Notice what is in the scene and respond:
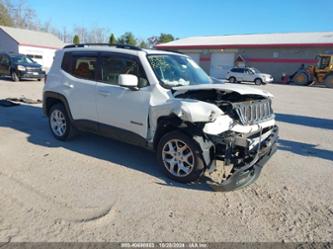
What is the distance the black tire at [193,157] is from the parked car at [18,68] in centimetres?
1670

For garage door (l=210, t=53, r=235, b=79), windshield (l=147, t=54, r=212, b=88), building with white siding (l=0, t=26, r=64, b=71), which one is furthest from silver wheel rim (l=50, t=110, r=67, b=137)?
building with white siding (l=0, t=26, r=64, b=71)

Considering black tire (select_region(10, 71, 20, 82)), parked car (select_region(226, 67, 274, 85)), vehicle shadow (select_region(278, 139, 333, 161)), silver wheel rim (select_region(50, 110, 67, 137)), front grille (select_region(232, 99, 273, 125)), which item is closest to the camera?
front grille (select_region(232, 99, 273, 125))

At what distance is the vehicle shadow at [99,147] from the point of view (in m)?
4.68

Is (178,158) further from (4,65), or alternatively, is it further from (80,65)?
(4,65)

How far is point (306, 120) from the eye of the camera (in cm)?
980

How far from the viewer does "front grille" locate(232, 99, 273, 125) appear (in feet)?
13.3

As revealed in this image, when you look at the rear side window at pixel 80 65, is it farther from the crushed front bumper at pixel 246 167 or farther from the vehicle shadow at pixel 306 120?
the vehicle shadow at pixel 306 120

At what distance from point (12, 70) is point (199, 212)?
60.6 feet

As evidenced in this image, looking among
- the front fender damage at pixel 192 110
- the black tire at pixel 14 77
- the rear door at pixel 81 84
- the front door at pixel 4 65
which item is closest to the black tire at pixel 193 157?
the front fender damage at pixel 192 110

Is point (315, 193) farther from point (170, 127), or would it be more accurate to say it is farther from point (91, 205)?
point (91, 205)

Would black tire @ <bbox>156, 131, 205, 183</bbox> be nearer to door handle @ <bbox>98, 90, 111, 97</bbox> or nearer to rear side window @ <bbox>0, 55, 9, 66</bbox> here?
door handle @ <bbox>98, 90, 111, 97</bbox>

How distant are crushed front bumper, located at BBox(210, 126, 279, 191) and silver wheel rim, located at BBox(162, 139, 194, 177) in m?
0.44

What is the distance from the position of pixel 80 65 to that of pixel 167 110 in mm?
2403

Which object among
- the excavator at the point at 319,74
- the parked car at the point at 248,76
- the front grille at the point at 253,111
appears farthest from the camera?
the parked car at the point at 248,76
